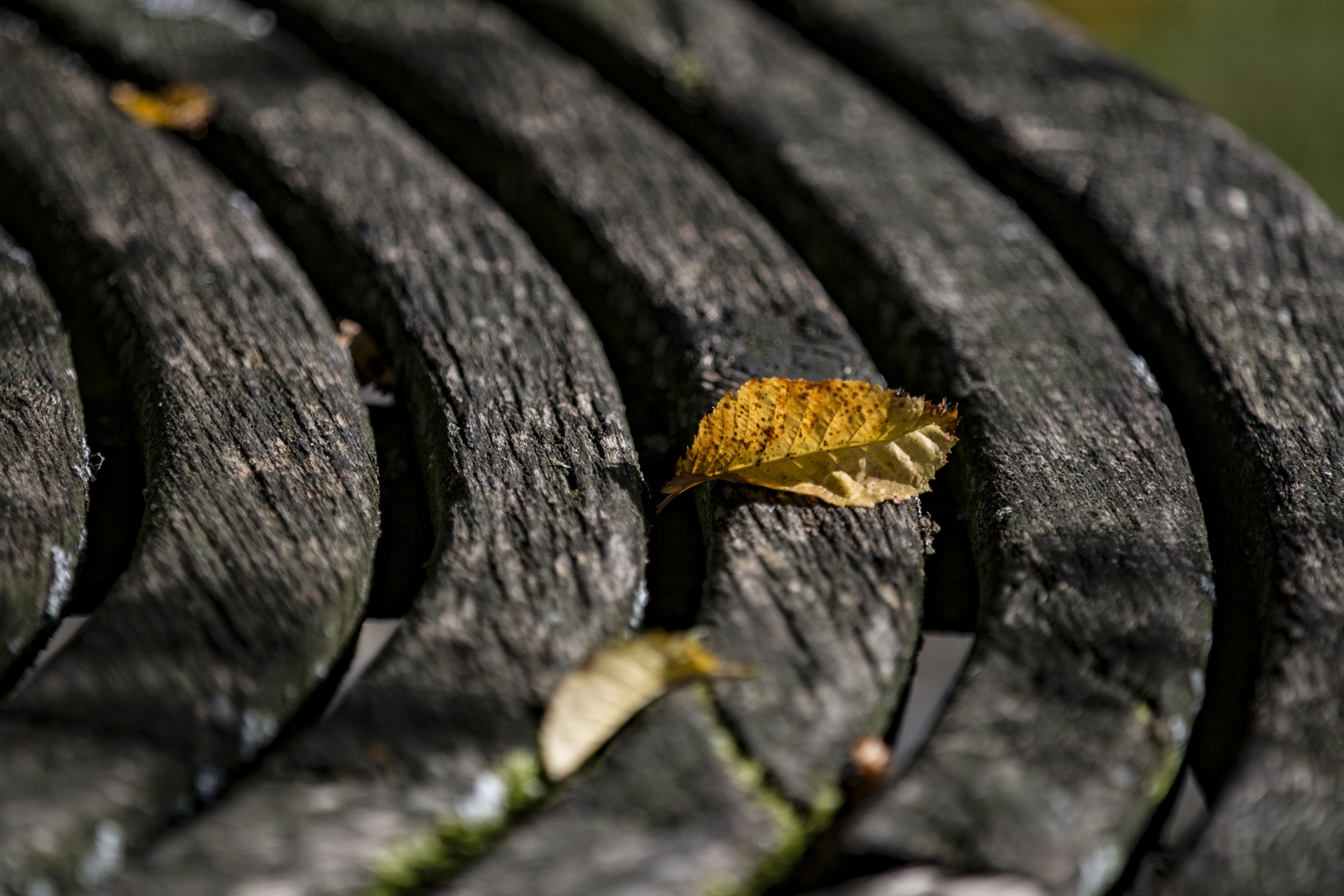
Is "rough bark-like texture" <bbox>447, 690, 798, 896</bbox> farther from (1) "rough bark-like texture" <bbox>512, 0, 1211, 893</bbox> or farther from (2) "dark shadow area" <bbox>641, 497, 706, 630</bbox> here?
(2) "dark shadow area" <bbox>641, 497, 706, 630</bbox>

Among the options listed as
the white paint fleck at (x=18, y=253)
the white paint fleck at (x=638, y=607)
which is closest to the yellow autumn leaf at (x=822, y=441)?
the white paint fleck at (x=638, y=607)

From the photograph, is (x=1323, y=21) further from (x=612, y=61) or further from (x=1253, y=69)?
(x=612, y=61)

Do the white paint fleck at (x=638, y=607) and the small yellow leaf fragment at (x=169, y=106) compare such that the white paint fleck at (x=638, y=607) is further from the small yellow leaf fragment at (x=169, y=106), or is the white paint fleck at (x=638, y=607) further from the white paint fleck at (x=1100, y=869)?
the small yellow leaf fragment at (x=169, y=106)

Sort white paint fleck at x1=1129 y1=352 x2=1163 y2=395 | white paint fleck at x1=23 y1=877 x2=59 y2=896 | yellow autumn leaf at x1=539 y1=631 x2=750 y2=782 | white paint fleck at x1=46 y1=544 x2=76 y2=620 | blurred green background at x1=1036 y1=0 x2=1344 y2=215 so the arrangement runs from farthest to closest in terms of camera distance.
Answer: blurred green background at x1=1036 y1=0 x2=1344 y2=215 < white paint fleck at x1=1129 y1=352 x2=1163 y2=395 < white paint fleck at x1=46 y1=544 x2=76 y2=620 < yellow autumn leaf at x1=539 y1=631 x2=750 y2=782 < white paint fleck at x1=23 y1=877 x2=59 y2=896

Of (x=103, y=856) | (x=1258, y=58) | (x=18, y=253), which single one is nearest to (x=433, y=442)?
(x=103, y=856)

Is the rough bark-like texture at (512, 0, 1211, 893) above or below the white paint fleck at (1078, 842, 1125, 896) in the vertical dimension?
above

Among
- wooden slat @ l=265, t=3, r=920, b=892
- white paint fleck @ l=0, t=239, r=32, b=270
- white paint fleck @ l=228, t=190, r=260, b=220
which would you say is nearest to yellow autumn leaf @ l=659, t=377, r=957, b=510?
wooden slat @ l=265, t=3, r=920, b=892
